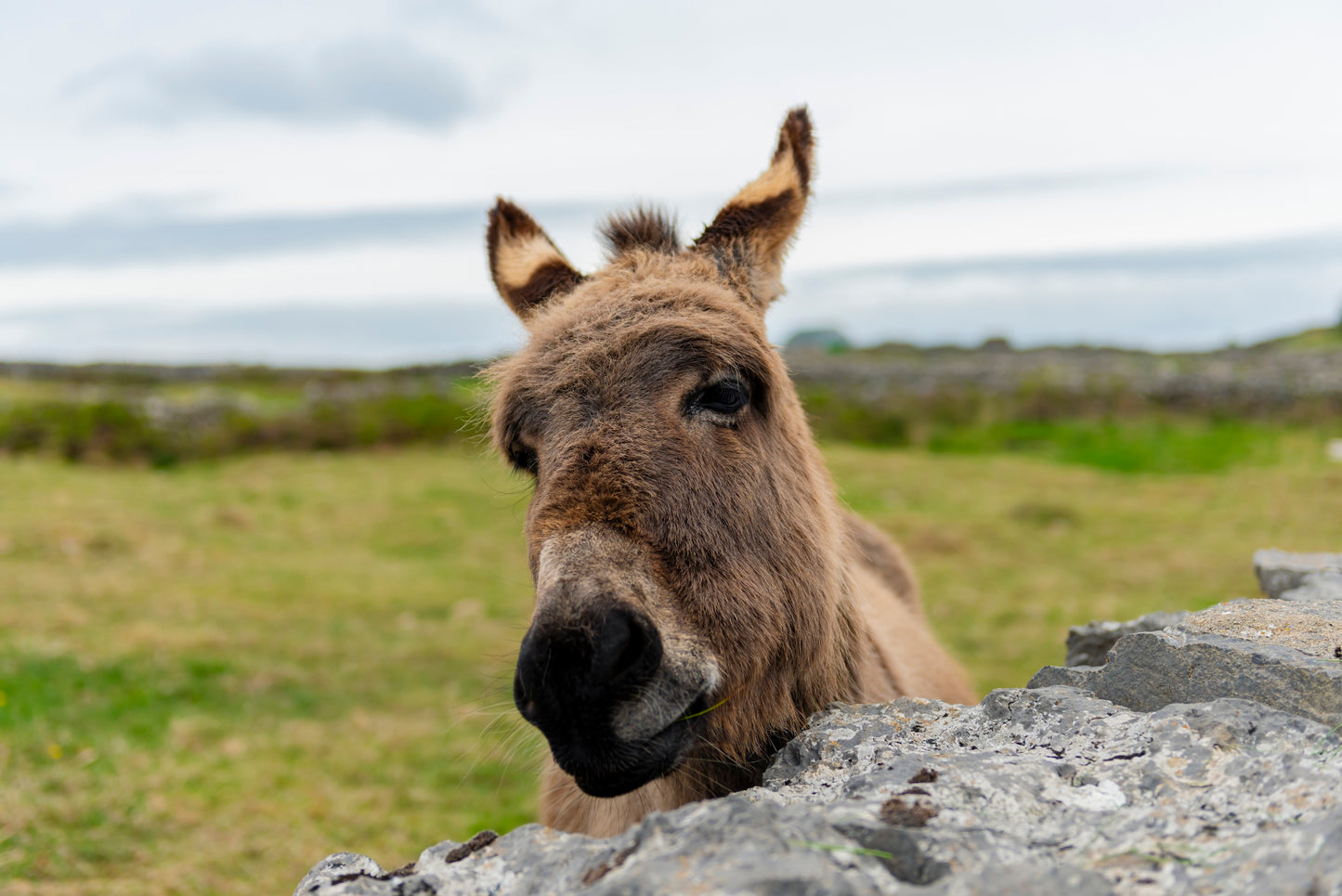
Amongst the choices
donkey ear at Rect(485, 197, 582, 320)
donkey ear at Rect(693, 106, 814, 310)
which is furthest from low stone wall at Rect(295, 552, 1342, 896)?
donkey ear at Rect(485, 197, 582, 320)

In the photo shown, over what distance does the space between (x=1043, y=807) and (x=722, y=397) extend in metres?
1.59

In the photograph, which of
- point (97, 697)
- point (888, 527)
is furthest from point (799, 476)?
point (888, 527)

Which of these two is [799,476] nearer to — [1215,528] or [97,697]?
[97,697]

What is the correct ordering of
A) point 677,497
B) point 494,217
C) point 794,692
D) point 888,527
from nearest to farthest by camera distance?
1. point 677,497
2. point 794,692
3. point 494,217
4. point 888,527

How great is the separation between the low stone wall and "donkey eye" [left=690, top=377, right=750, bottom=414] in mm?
1084

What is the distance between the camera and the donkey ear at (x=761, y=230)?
12.0ft

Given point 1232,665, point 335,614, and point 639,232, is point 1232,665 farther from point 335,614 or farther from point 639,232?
point 335,614

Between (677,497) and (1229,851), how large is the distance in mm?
1552

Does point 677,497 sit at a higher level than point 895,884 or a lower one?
higher

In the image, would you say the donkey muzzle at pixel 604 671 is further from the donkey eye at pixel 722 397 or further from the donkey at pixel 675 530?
the donkey eye at pixel 722 397

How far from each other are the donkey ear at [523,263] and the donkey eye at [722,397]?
1102mm

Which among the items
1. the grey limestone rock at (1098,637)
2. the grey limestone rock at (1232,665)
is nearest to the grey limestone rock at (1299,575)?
the grey limestone rock at (1098,637)

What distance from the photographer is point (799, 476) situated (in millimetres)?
3166

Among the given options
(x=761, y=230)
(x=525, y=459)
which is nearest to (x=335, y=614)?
(x=525, y=459)
